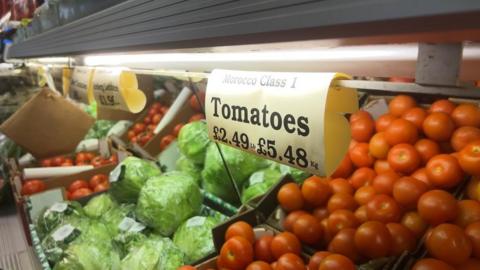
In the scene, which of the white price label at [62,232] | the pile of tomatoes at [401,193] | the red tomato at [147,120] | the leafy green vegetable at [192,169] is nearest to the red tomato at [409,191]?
the pile of tomatoes at [401,193]

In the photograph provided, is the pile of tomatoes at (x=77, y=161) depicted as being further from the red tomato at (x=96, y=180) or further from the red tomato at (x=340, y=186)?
the red tomato at (x=340, y=186)

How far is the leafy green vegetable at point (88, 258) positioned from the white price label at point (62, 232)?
0.47 ft

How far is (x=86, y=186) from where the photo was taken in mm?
3119

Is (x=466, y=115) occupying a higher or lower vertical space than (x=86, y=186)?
higher

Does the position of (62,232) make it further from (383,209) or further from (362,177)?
(383,209)

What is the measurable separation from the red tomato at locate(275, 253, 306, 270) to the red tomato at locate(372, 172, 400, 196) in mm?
391

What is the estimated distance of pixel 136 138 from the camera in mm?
3869

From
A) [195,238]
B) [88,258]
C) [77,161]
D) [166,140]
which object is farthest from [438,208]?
[77,161]

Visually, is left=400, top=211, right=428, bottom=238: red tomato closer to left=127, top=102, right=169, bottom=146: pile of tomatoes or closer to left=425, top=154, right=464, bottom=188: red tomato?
left=425, top=154, right=464, bottom=188: red tomato

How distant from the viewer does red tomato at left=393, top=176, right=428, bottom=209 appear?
1275 millimetres

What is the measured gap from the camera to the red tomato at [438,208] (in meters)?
1.17

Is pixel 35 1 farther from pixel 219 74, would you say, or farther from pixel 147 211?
pixel 219 74

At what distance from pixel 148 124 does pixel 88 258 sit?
6.65 ft

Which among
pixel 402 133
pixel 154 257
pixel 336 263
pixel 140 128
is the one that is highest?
pixel 402 133
